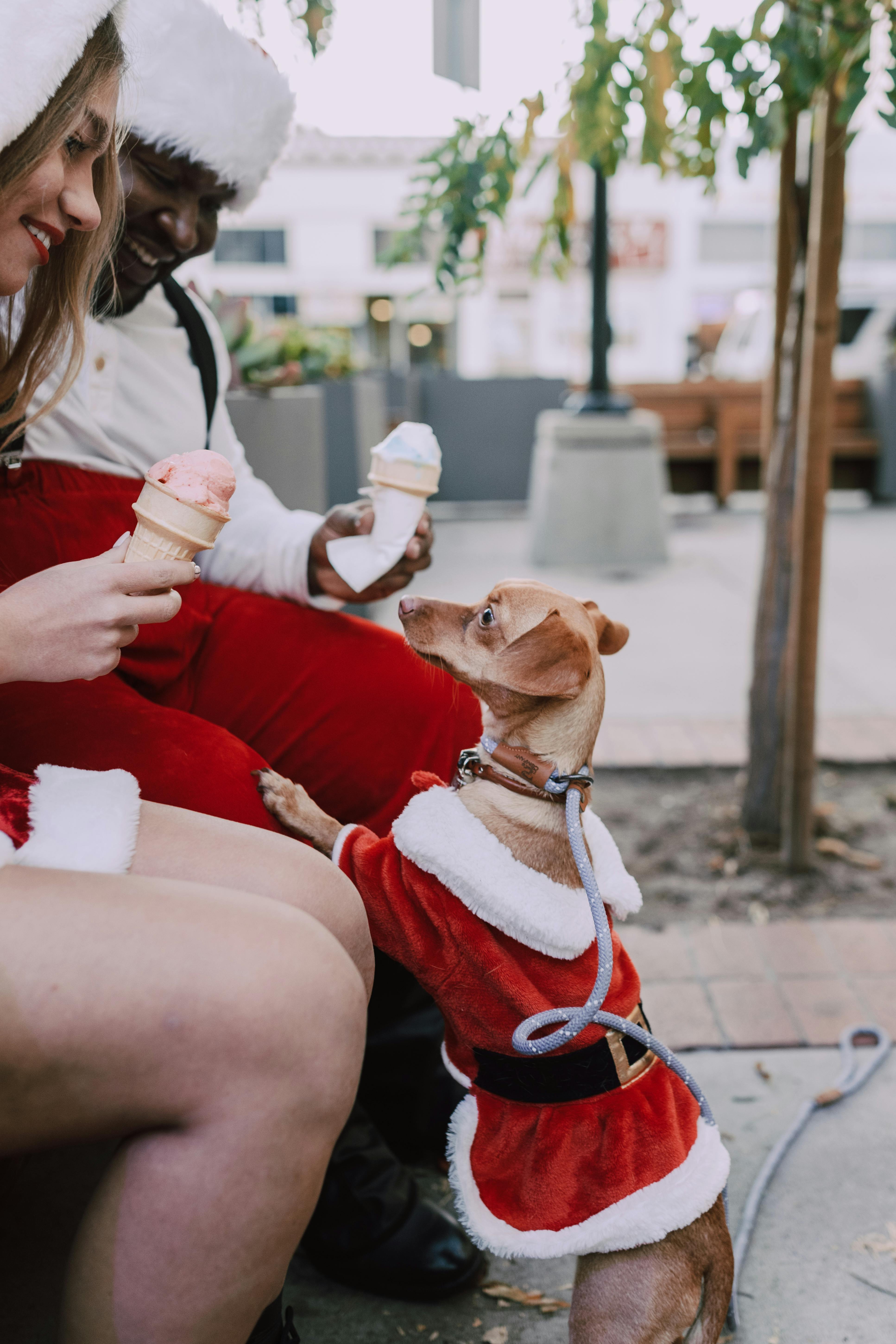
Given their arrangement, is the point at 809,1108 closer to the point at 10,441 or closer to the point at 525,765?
the point at 525,765

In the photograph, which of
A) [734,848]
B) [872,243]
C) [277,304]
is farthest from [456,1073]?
[872,243]

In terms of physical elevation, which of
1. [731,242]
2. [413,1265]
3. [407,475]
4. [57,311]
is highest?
[731,242]

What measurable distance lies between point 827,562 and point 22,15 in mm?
7654

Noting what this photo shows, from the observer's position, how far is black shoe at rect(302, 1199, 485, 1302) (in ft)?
5.71

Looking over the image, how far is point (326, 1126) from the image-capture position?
107 centimetres

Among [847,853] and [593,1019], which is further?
[847,853]

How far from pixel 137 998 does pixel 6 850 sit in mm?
215

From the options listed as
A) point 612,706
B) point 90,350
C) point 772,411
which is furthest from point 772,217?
point 90,350

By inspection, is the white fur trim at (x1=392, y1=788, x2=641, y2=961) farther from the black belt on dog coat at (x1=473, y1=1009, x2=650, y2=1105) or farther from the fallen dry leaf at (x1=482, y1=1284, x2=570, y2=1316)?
the fallen dry leaf at (x1=482, y1=1284, x2=570, y2=1316)

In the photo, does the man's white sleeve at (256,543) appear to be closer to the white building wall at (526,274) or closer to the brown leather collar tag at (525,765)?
the brown leather collar tag at (525,765)

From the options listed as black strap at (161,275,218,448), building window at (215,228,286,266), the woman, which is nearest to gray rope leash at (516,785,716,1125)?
the woman

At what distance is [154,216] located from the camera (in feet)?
5.91

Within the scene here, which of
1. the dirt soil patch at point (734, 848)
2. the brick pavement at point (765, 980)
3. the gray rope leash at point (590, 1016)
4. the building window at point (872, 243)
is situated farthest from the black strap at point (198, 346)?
the building window at point (872, 243)

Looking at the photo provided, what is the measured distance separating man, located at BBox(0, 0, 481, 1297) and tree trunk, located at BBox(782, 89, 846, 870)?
1.57 metres
